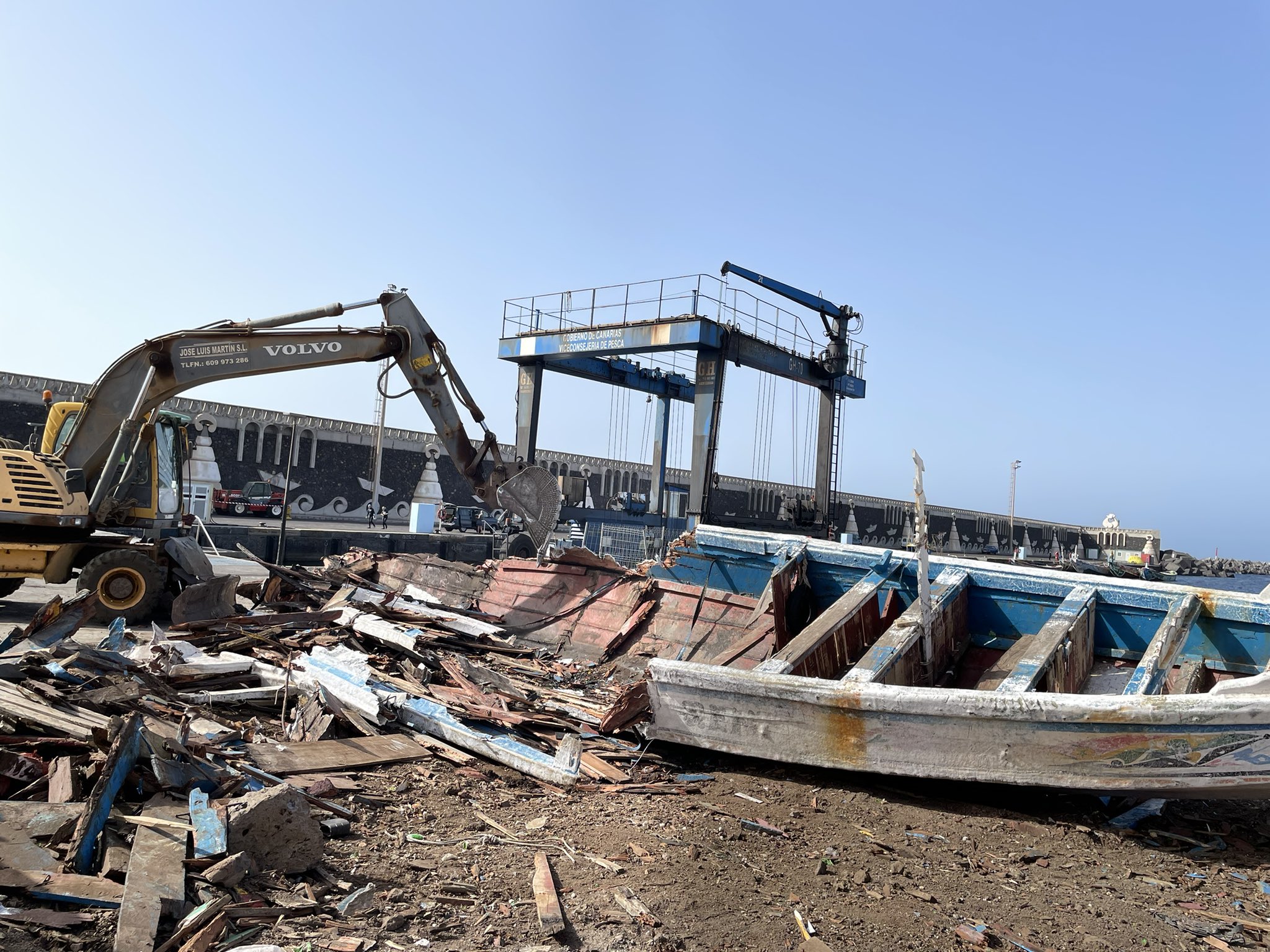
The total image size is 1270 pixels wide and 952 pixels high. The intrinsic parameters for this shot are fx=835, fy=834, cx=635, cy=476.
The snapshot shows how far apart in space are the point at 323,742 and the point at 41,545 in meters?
7.39

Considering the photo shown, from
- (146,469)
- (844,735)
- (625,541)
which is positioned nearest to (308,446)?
(625,541)

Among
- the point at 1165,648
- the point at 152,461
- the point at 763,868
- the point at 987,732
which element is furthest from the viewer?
the point at 152,461

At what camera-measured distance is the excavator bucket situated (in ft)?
40.3

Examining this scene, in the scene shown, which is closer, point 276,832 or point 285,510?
point 276,832

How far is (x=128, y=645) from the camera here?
8.50 metres

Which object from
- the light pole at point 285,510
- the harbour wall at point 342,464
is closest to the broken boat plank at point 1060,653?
the light pole at point 285,510

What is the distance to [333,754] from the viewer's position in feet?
19.4

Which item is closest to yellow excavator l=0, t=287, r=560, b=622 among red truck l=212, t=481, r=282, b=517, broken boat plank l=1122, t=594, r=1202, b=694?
broken boat plank l=1122, t=594, r=1202, b=694

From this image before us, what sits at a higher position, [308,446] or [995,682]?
[308,446]


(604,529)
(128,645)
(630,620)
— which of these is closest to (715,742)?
(630,620)

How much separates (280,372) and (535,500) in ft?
13.1

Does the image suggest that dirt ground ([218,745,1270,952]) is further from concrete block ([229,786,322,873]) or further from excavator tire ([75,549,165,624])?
excavator tire ([75,549,165,624])

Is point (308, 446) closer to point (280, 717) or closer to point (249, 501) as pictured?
point (249, 501)

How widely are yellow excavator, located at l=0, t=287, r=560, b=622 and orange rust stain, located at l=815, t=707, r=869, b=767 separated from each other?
7168mm
